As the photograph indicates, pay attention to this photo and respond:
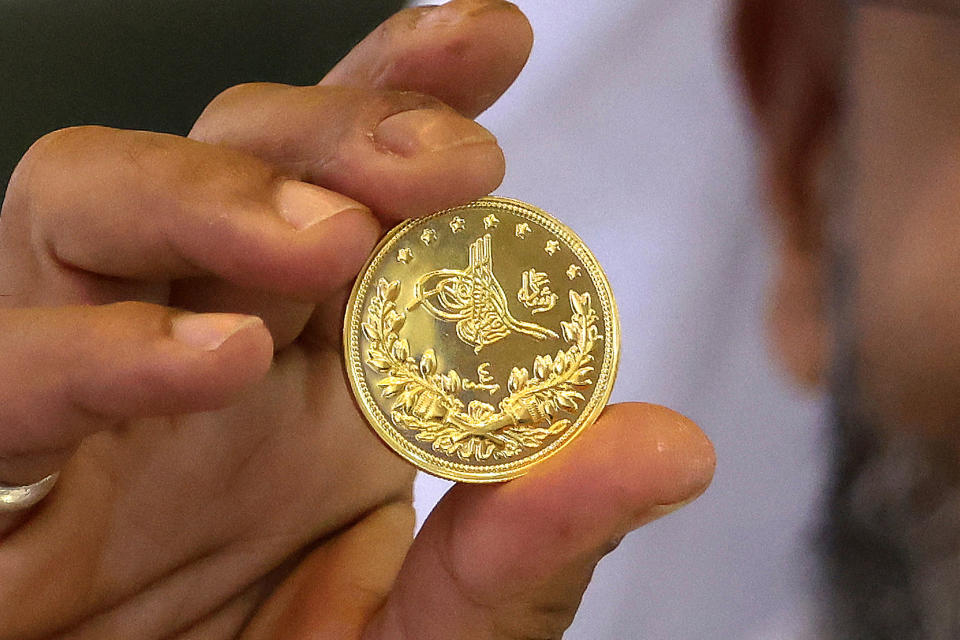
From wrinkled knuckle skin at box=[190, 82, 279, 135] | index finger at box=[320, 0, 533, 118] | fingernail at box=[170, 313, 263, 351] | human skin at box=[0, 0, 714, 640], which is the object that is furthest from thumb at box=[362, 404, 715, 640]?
wrinkled knuckle skin at box=[190, 82, 279, 135]

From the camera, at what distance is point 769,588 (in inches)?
69.7

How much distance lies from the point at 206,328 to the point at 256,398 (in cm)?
37

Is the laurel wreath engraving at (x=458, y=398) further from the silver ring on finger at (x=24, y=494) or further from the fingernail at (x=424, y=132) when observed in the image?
the silver ring on finger at (x=24, y=494)

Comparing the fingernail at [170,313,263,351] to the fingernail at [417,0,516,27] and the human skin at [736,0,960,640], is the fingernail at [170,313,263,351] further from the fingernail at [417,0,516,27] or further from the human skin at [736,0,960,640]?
the human skin at [736,0,960,640]

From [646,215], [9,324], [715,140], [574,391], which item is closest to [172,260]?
[9,324]

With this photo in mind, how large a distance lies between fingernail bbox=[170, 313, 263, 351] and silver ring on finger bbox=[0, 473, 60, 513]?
29 cm

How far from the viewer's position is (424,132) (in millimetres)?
863

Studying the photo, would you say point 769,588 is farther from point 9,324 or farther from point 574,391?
point 9,324

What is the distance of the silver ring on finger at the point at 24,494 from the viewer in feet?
2.72

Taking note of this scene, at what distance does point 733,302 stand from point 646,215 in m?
0.33

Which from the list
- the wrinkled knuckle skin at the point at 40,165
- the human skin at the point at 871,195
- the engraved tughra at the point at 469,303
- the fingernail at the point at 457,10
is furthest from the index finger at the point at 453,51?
the human skin at the point at 871,195

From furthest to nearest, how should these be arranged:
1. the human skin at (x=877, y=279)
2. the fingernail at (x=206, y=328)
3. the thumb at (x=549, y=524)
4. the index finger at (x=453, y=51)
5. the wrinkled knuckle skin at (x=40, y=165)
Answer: the human skin at (x=877, y=279) → the index finger at (x=453, y=51) → the wrinkled knuckle skin at (x=40, y=165) → the thumb at (x=549, y=524) → the fingernail at (x=206, y=328)

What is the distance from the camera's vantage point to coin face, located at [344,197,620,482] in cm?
93

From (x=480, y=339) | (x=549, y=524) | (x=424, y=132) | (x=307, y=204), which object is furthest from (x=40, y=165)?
(x=549, y=524)
